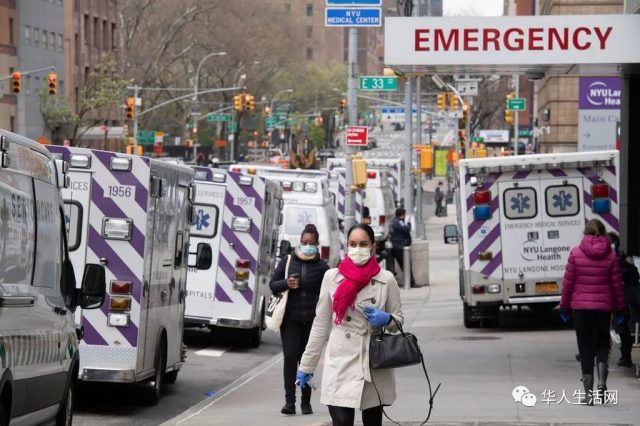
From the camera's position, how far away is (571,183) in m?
22.3

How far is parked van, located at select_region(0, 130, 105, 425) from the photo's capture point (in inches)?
347

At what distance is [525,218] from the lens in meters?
22.5

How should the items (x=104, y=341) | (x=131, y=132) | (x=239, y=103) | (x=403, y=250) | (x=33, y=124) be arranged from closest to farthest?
(x=104, y=341) < (x=403, y=250) < (x=239, y=103) < (x=33, y=124) < (x=131, y=132)

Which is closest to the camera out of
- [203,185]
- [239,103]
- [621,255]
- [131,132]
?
[621,255]

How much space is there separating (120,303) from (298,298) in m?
1.69

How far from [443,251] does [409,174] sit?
3763 millimetres

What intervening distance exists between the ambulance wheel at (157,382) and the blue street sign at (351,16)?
9.84m

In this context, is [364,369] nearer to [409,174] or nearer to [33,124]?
[409,174]

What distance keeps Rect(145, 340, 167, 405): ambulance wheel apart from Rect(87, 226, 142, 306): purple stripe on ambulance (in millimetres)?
1229

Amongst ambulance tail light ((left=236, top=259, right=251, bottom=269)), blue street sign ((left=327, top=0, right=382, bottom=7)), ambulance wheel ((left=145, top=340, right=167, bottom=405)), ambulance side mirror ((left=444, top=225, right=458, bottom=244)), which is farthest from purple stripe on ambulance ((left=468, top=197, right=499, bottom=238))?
ambulance wheel ((left=145, top=340, right=167, bottom=405))

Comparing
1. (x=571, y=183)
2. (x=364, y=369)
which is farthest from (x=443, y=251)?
(x=364, y=369)

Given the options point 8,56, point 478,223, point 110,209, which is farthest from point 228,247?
point 8,56

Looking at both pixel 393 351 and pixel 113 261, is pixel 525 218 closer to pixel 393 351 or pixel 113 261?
pixel 113 261

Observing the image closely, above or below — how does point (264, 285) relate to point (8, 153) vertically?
below
